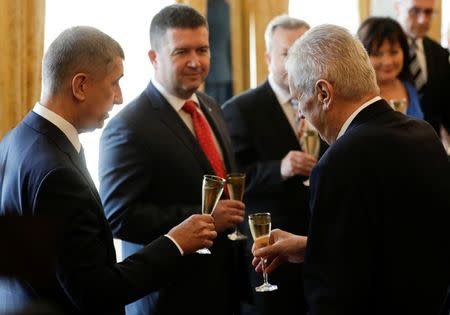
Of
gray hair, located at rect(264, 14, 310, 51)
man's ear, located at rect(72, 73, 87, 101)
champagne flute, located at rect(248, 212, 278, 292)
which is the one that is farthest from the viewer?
gray hair, located at rect(264, 14, 310, 51)

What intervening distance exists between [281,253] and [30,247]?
1.69m

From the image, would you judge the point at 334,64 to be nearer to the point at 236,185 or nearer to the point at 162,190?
the point at 236,185

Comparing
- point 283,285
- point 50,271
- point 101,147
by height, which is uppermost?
point 50,271

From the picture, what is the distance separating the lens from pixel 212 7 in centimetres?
505

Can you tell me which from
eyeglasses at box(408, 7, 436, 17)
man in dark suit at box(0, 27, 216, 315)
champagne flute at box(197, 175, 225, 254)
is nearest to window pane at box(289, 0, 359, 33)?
eyeglasses at box(408, 7, 436, 17)

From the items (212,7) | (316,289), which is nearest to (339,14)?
(212,7)

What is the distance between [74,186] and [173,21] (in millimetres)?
1446

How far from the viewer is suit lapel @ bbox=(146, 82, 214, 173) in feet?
10.4

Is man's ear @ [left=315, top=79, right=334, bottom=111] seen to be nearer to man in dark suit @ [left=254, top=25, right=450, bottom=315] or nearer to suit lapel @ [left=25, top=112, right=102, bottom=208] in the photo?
man in dark suit @ [left=254, top=25, right=450, bottom=315]

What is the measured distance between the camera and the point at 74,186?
210cm

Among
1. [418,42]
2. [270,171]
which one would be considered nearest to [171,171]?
[270,171]

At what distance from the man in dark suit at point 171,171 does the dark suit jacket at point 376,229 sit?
0.90m

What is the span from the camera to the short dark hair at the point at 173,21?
335cm

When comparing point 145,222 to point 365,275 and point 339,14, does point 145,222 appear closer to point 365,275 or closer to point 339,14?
point 365,275
